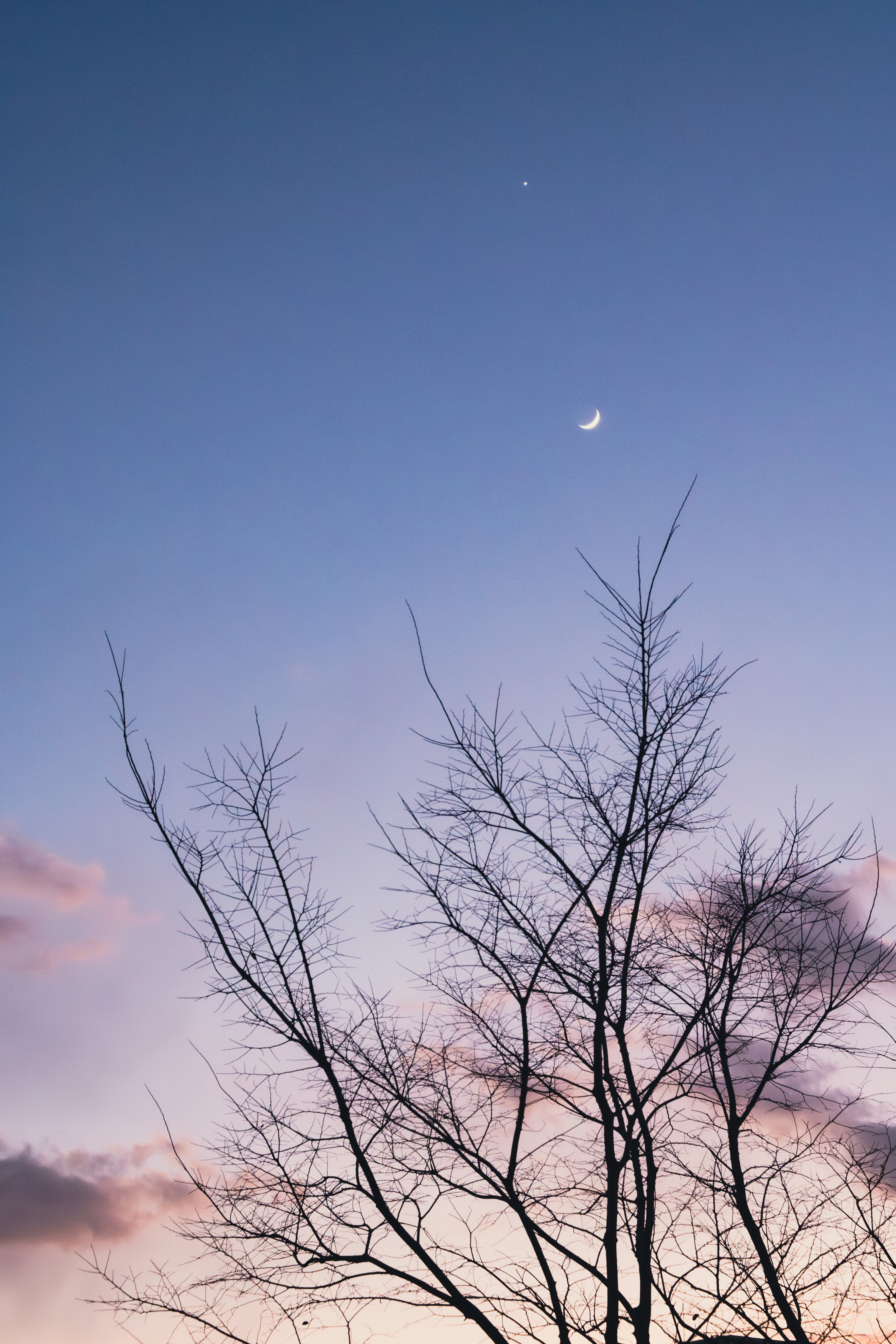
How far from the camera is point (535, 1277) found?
585cm

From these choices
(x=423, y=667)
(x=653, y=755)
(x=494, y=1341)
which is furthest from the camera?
(x=653, y=755)

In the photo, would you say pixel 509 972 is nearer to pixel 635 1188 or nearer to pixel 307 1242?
pixel 635 1188

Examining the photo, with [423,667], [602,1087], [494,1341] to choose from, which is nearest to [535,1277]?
[494,1341]

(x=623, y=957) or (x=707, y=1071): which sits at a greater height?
(x=623, y=957)

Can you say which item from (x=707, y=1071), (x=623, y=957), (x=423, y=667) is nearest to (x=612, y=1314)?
(x=707, y=1071)

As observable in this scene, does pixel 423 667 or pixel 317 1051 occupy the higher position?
pixel 423 667

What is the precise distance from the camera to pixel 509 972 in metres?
6.71

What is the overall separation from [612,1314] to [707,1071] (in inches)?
63.0

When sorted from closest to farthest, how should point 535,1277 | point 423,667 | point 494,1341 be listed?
point 494,1341
point 535,1277
point 423,667

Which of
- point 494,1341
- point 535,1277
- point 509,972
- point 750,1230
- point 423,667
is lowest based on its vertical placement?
point 494,1341

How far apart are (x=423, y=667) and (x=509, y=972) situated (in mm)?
2322

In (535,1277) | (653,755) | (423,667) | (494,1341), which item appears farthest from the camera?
(653,755)

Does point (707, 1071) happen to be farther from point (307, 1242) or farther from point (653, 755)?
point (307, 1242)

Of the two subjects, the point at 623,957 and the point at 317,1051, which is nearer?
the point at 317,1051
